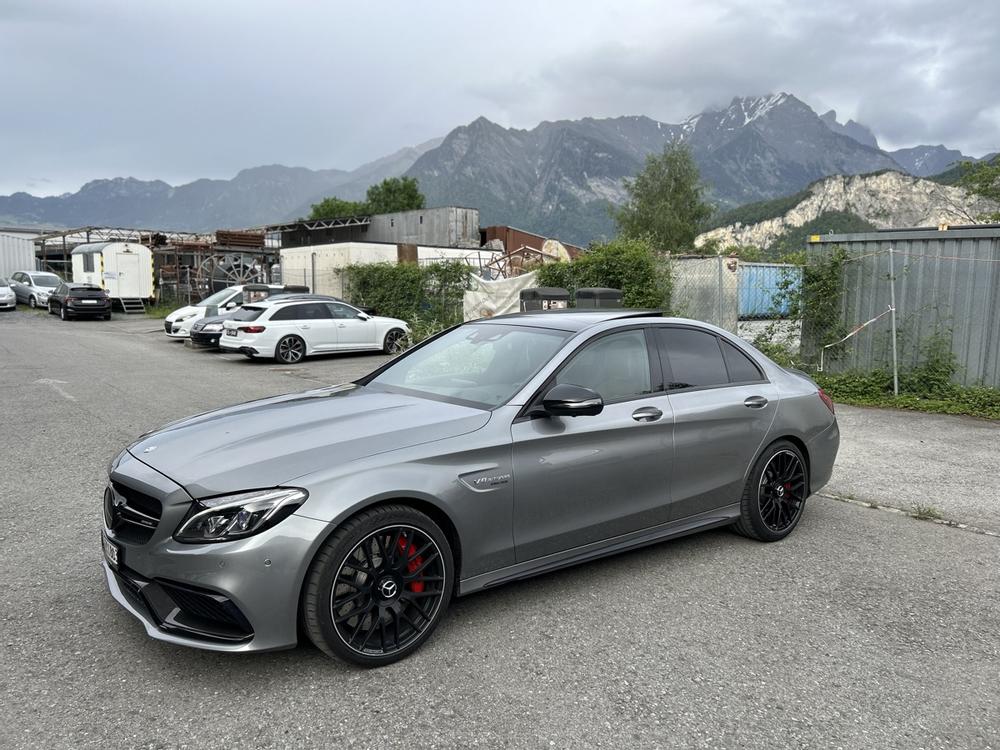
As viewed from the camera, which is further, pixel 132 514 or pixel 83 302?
pixel 83 302

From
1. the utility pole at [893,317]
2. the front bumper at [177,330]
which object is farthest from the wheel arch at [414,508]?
the front bumper at [177,330]

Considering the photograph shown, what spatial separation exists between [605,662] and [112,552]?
229 cm

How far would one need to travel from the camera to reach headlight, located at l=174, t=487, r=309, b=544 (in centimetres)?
284

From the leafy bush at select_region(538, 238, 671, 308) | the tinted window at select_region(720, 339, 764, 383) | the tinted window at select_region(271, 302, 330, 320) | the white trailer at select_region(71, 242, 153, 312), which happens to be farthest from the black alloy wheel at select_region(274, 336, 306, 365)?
the white trailer at select_region(71, 242, 153, 312)

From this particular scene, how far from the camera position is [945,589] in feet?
13.4

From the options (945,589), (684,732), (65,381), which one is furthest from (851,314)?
(65,381)

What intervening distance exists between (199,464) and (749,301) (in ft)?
48.0

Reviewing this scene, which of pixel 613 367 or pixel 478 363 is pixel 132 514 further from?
pixel 613 367

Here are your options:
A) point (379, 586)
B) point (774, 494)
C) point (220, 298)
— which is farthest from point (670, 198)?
point (379, 586)

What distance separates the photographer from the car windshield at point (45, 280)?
33.3m

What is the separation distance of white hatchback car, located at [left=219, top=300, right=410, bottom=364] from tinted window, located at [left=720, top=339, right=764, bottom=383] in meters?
12.4

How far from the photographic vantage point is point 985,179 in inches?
1289

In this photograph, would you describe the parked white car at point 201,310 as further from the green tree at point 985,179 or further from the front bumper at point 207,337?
the green tree at point 985,179

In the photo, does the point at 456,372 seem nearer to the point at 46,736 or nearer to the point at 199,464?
the point at 199,464
